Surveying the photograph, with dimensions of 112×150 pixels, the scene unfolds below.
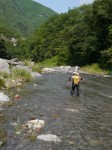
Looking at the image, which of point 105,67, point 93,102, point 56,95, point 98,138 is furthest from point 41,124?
point 105,67

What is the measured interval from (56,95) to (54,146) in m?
14.3

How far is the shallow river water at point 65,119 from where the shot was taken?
13.9 metres

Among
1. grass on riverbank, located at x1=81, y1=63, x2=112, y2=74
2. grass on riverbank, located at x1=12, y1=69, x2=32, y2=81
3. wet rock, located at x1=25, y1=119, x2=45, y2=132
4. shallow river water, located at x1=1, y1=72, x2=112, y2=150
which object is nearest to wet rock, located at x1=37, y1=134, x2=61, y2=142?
shallow river water, located at x1=1, y1=72, x2=112, y2=150

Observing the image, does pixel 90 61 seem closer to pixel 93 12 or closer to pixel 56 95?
pixel 93 12

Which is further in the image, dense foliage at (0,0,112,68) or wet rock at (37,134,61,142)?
dense foliage at (0,0,112,68)

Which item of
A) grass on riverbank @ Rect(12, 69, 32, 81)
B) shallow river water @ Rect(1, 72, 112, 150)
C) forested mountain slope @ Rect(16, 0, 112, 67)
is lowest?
shallow river water @ Rect(1, 72, 112, 150)

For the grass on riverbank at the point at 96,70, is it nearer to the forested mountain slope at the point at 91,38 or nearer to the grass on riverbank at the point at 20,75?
the forested mountain slope at the point at 91,38

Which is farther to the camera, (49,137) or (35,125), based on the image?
(35,125)

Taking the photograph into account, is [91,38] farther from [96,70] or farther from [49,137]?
[49,137]

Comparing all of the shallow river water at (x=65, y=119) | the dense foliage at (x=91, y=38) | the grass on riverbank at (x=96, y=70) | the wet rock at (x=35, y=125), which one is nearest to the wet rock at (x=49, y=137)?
the shallow river water at (x=65, y=119)

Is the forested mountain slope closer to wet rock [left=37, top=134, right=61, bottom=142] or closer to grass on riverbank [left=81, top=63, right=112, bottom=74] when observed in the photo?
grass on riverbank [left=81, top=63, right=112, bottom=74]

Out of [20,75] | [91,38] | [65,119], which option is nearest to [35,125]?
[65,119]

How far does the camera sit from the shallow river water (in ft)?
45.7

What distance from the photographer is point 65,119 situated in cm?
1855
